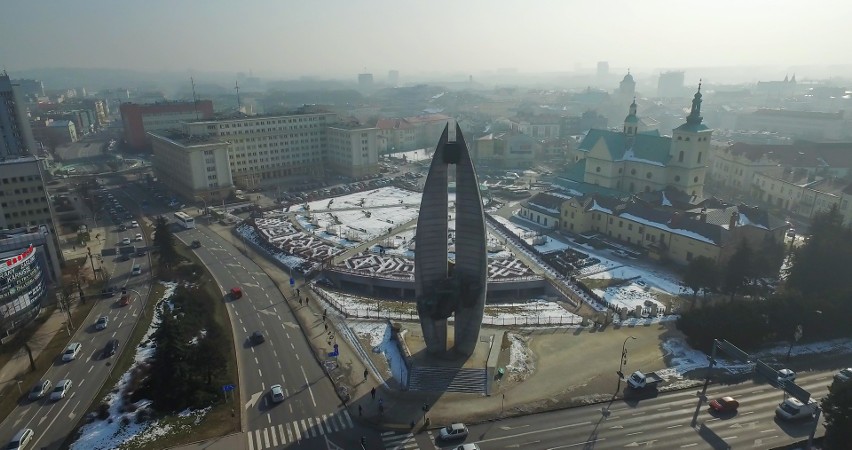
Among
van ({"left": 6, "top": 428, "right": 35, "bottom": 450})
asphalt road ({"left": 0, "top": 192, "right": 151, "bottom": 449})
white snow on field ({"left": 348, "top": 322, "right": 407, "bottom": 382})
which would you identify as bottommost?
white snow on field ({"left": 348, "top": 322, "right": 407, "bottom": 382})

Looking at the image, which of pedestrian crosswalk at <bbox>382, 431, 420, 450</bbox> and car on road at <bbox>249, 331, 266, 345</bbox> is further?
car on road at <bbox>249, 331, 266, 345</bbox>

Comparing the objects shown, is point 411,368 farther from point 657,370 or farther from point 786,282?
point 786,282

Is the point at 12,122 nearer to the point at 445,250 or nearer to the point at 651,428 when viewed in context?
the point at 445,250

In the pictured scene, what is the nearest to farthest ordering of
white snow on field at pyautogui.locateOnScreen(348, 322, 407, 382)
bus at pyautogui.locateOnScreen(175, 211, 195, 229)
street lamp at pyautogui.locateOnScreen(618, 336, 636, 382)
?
street lamp at pyautogui.locateOnScreen(618, 336, 636, 382) → white snow on field at pyautogui.locateOnScreen(348, 322, 407, 382) → bus at pyautogui.locateOnScreen(175, 211, 195, 229)

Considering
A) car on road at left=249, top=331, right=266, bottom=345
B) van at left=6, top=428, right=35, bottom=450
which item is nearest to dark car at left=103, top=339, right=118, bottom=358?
van at left=6, top=428, right=35, bottom=450

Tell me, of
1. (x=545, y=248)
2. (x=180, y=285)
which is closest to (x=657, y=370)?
(x=545, y=248)

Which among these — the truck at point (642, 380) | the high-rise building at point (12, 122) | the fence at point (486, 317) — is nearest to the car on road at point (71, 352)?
the fence at point (486, 317)

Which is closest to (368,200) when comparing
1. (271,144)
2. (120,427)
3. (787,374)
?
(271,144)

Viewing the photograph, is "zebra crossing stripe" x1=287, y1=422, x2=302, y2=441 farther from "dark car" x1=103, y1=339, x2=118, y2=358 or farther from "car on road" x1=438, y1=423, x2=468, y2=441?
"dark car" x1=103, y1=339, x2=118, y2=358
